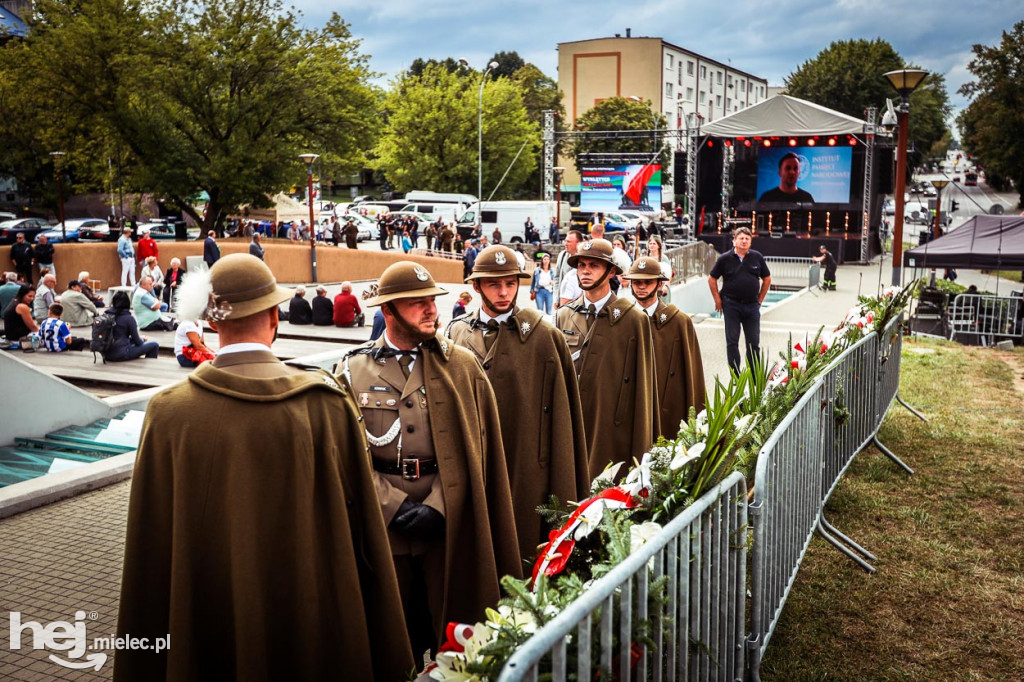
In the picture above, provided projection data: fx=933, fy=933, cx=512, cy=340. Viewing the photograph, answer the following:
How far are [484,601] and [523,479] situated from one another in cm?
124

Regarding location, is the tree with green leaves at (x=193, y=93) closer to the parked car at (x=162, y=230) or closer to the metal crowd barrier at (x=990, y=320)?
the parked car at (x=162, y=230)

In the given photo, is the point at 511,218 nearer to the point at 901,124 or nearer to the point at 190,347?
the point at 901,124

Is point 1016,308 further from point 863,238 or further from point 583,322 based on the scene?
point 863,238

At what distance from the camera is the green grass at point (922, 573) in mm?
4578

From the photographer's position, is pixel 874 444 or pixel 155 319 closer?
pixel 874 444

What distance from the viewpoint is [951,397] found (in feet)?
Result: 37.0

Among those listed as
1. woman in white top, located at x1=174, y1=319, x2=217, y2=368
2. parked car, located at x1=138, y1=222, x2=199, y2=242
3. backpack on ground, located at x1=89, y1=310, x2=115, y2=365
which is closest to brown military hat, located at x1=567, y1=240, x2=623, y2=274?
woman in white top, located at x1=174, y1=319, x2=217, y2=368

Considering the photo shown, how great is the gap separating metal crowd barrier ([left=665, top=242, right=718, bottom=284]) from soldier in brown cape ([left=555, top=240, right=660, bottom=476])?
14.4 metres

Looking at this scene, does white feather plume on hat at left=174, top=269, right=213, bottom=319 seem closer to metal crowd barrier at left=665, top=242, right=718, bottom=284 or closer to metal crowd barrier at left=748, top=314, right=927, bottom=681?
metal crowd barrier at left=748, top=314, right=927, bottom=681

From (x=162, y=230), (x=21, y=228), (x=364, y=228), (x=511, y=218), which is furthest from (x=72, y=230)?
(x=511, y=218)

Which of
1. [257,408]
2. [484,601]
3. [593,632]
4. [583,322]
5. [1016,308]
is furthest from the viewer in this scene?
[1016,308]

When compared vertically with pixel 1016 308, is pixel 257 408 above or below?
above

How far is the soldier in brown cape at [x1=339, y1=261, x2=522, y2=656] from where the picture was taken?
409cm

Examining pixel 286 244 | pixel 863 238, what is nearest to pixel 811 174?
pixel 863 238
